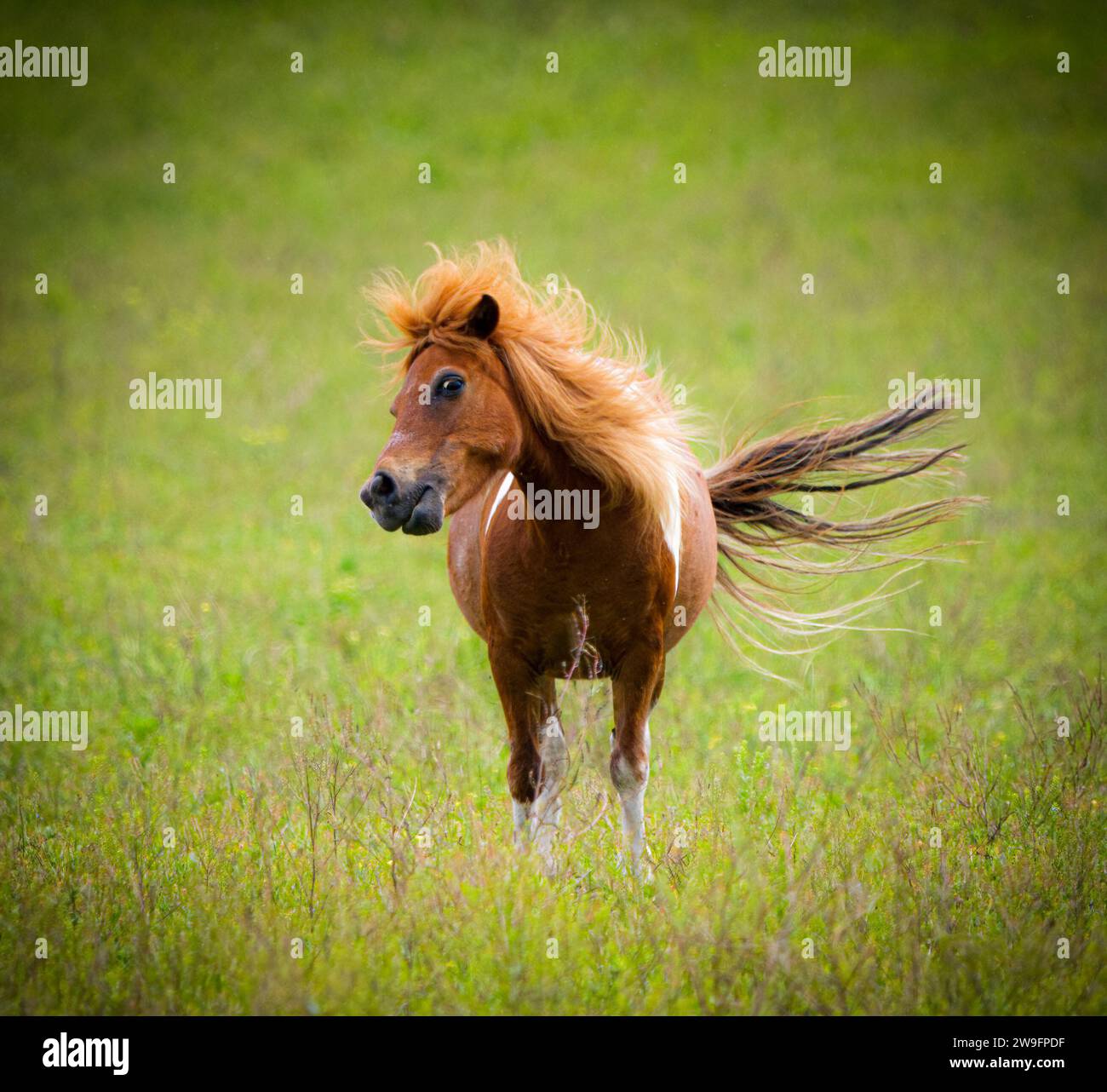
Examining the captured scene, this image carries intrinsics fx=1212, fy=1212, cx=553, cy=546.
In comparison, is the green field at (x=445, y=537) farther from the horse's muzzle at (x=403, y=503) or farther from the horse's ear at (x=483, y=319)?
the horse's ear at (x=483, y=319)

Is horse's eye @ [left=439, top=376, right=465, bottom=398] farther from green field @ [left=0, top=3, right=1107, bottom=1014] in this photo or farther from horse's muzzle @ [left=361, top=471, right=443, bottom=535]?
green field @ [left=0, top=3, right=1107, bottom=1014]

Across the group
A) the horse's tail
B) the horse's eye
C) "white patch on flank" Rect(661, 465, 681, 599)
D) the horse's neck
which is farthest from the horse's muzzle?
the horse's tail

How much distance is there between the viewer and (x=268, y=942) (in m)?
4.64

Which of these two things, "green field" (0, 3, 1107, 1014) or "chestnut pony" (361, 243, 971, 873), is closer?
"chestnut pony" (361, 243, 971, 873)

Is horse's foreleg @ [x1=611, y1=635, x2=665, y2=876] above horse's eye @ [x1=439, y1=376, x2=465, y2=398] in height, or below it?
below

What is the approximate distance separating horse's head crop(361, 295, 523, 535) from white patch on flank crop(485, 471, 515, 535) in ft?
2.16

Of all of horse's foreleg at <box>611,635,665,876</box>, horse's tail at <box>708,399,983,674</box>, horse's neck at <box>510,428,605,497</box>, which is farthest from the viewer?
horse's tail at <box>708,399,983,674</box>

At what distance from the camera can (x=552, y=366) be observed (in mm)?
4957

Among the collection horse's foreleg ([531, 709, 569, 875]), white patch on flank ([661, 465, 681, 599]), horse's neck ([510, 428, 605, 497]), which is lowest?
horse's foreleg ([531, 709, 569, 875])

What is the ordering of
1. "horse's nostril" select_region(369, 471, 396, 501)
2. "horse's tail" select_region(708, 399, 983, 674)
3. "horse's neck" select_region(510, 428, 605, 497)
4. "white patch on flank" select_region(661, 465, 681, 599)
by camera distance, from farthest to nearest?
"horse's tail" select_region(708, 399, 983, 674) → "white patch on flank" select_region(661, 465, 681, 599) → "horse's neck" select_region(510, 428, 605, 497) → "horse's nostril" select_region(369, 471, 396, 501)

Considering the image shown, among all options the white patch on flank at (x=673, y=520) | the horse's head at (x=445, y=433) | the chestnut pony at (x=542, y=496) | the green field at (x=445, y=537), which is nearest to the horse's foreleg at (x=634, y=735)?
the chestnut pony at (x=542, y=496)

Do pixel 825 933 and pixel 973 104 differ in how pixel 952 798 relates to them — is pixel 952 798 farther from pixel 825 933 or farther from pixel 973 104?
pixel 973 104

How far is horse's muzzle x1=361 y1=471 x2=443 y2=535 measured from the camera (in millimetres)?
4441

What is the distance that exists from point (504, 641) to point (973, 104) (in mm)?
23185
